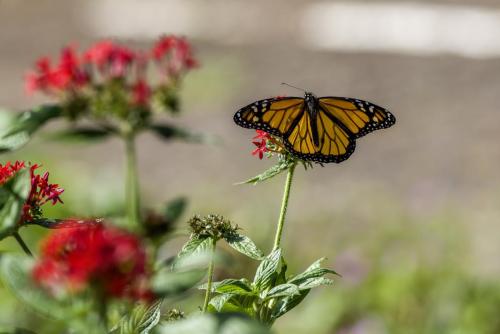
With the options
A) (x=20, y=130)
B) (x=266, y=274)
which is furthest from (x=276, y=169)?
(x=20, y=130)

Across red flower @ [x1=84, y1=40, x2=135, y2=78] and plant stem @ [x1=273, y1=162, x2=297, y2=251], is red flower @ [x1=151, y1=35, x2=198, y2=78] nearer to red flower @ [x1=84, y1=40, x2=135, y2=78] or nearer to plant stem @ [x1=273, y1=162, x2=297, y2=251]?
red flower @ [x1=84, y1=40, x2=135, y2=78]

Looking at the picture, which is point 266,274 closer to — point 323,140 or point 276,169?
point 276,169

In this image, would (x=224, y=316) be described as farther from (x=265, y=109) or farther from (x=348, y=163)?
(x=348, y=163)

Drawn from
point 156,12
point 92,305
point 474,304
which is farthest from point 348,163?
point 92,305

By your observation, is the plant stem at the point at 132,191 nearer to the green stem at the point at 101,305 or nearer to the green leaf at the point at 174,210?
the green leaf at the point at 174,210

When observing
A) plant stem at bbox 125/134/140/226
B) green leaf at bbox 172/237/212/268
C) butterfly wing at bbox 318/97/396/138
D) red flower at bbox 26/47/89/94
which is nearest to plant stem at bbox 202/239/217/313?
green leaf at bbox 172/237/212/268

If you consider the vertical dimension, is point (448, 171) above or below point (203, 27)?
below
